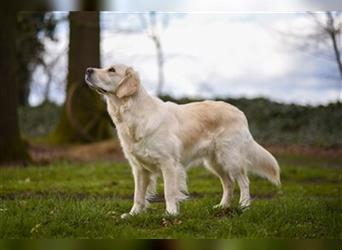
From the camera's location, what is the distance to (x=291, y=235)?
3979mm

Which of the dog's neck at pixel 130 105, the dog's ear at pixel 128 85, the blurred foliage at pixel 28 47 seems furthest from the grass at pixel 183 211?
the blurred foliage at pixel 28 47

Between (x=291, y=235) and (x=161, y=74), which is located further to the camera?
(x=161, y=74)

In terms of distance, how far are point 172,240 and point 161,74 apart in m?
1.46

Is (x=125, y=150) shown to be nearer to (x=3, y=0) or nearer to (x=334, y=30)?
(x=3, y=0)

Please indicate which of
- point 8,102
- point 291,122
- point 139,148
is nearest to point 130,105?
point 139,148

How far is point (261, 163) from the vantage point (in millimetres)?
4344

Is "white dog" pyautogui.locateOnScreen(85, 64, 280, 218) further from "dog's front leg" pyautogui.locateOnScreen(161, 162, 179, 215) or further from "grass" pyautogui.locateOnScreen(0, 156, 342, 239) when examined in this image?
"grass" pyautogui.locateOnScreen(0, 156, 342, 239)

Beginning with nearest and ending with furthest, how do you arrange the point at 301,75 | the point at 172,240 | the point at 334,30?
the point at 172,240
the point at 334,30
the point at 301,75

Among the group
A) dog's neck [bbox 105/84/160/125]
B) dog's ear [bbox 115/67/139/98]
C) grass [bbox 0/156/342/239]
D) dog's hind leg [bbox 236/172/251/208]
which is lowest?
grass [bbox 0/156/342/239]

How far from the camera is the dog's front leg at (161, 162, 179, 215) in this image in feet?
13.1

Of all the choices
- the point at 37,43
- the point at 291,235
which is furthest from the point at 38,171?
the point at 291,235

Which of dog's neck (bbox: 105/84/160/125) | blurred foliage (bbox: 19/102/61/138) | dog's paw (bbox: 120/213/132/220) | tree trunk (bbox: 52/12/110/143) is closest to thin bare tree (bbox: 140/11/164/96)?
tree trunk (bbox: 52/12/110/143)

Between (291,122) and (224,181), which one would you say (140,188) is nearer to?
(224,181)

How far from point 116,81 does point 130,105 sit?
0.56ft
